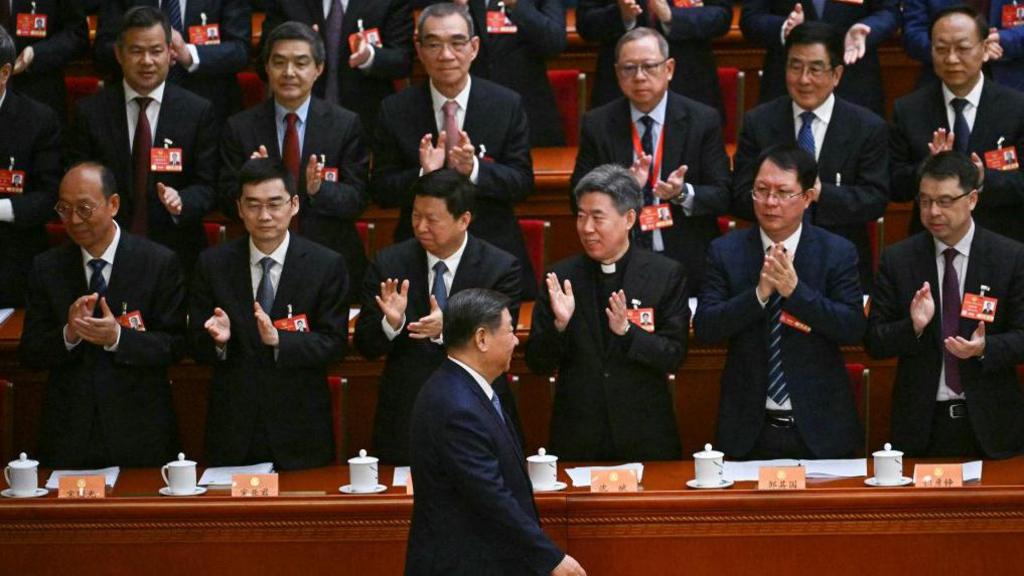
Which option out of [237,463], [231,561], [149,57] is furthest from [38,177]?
[231,561]

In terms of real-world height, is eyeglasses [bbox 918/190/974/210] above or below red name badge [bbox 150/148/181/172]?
below

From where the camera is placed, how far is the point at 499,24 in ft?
18.9

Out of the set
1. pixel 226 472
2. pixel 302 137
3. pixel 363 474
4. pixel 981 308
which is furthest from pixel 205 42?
pixel 981 308

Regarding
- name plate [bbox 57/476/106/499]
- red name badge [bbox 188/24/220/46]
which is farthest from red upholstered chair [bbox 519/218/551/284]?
name plate [bbox 57/476/106/499]

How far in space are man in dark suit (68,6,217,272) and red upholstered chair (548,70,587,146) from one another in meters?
1.40

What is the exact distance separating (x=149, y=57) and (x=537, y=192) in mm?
1377

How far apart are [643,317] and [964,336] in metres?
0.88

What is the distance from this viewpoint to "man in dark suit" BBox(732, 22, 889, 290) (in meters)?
4.92

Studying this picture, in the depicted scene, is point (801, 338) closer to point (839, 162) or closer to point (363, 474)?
point (839, 162)

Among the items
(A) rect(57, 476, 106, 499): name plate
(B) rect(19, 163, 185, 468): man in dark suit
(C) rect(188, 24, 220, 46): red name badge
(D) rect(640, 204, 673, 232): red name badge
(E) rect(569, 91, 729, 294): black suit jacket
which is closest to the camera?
(A) rect(57, 476, 106, 499): name plate

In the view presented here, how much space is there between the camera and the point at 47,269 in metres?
4.68

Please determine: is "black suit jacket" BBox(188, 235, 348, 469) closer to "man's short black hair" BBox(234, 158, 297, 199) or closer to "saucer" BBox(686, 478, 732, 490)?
"man's short black hair" BBox(234, 158, 297, 199)

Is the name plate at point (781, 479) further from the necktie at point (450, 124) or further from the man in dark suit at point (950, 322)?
the necktie at point (450, 124)

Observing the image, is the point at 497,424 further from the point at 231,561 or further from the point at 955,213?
the point at 955,213
